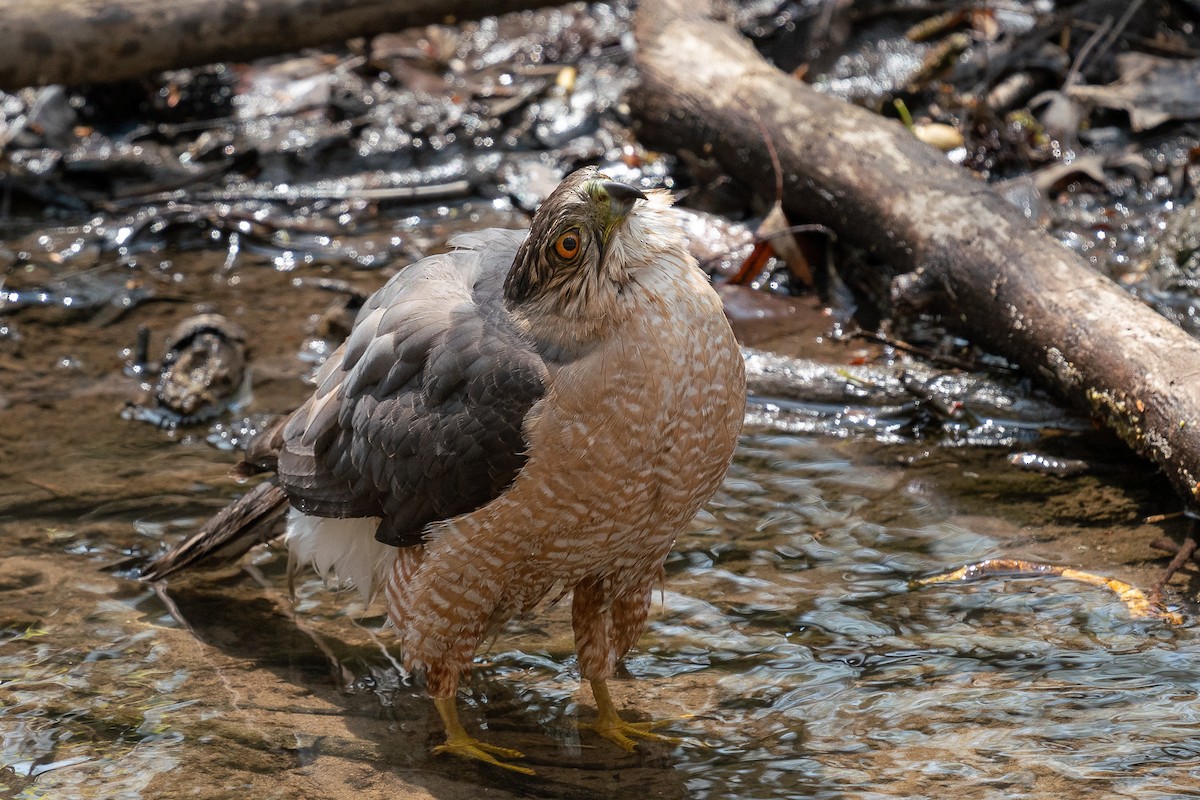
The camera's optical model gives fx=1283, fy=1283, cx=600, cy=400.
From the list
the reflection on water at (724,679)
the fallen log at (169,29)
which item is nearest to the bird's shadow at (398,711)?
the reflection on water at (724,679)

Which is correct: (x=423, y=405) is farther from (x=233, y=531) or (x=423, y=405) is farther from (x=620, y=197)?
(x=233, y=531)

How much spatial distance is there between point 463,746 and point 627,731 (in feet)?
1.58

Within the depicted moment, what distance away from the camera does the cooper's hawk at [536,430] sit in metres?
3.30

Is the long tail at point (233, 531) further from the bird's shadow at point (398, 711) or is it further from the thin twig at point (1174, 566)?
the thin twig at point (1174, 566)

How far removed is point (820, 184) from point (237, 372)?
289cm

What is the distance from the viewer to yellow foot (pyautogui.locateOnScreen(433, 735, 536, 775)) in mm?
3676

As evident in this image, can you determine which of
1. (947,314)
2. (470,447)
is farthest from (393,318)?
(947,314)

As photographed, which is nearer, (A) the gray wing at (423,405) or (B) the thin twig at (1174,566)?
(A) the gray wing at (423,405)

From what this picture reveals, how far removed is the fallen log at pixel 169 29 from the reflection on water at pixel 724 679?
3868 millimetres

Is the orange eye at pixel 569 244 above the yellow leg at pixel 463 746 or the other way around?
above

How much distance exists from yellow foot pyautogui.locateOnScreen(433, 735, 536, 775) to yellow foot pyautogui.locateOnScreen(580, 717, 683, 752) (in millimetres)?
261

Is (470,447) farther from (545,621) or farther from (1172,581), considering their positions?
(1172,581)

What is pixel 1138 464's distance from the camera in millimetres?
4703

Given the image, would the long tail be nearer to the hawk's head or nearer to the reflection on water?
the reflection on water
